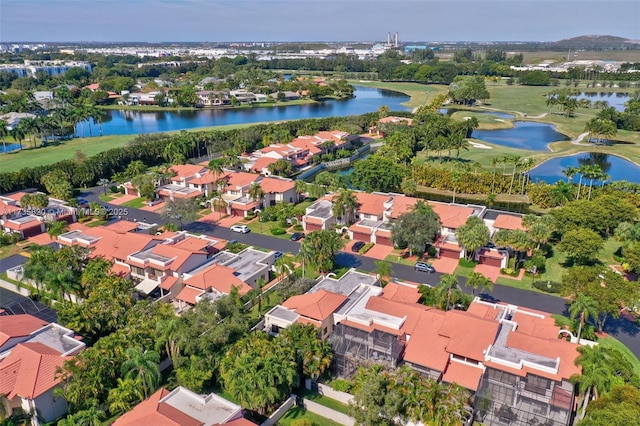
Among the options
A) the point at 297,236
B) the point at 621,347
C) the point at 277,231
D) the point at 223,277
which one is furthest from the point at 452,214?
the point at 223,277

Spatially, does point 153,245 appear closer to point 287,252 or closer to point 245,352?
point 287,252

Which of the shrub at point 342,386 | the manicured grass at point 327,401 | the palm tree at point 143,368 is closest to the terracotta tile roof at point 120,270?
the palm tree at point 143,368

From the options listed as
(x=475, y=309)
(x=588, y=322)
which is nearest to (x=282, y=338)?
(x=475, y=309)

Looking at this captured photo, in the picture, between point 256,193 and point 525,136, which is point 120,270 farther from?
point 525,136

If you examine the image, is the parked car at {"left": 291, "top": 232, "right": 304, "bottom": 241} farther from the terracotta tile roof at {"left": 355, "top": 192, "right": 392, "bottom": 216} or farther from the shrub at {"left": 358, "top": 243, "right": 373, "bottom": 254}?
the terracotta tile roof at {"left": 355, "top": 192, "right": 392, "bottom": 216}

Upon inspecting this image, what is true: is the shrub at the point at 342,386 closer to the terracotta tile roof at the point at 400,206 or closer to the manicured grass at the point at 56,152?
the terracotta tile roof at the point at 400,206

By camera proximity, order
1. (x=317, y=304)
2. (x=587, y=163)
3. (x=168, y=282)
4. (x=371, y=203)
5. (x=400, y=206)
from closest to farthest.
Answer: (x=317, y=304) → (x=168, y=282) → (x=400, y=206) → (x=371, y=203) → (x=587, y=163)

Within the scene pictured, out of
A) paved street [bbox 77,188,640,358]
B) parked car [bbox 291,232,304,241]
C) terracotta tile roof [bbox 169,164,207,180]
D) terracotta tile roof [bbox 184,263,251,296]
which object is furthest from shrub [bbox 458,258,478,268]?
terracotta tile roof [bbox 169,164,207,180]
